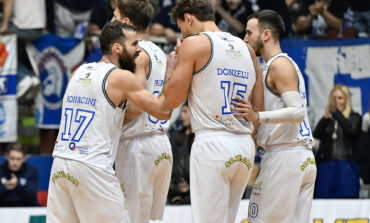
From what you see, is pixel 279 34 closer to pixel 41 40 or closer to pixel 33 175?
pixel 33 175

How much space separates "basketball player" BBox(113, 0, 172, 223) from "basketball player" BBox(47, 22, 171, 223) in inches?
19.9

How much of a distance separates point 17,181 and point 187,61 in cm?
581

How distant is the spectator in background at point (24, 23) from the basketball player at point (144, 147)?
19.0ft

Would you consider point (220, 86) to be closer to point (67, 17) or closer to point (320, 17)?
point (320, 17)

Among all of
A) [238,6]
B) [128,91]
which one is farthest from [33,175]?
→ [128,91]

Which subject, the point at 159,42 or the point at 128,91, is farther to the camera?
the point at 159,42

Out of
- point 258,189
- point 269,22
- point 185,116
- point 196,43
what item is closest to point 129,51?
point 196,43

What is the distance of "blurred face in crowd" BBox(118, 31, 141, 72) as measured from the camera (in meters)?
6.88

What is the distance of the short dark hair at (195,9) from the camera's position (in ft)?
22.0

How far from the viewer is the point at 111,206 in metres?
6.55

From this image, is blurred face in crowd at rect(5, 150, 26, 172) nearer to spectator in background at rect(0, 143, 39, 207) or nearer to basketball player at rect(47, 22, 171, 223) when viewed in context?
spectator in background at rect(0, 143, 39, 207)

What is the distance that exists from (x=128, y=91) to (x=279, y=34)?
1.68 m

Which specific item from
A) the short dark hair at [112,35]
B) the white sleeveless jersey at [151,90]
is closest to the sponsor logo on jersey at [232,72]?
the short dark hair at [112,35]

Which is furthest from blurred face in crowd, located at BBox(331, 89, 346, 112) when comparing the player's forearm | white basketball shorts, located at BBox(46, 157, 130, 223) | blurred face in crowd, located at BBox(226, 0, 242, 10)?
white basketball shorts, located at BBox(46, 157, 130, 223)
